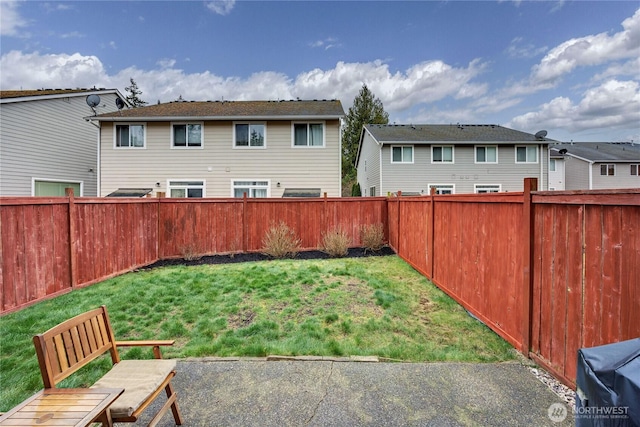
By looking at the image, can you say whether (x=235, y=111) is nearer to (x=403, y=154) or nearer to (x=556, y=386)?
(x=403, y=154)

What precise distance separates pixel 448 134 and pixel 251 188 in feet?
47.5

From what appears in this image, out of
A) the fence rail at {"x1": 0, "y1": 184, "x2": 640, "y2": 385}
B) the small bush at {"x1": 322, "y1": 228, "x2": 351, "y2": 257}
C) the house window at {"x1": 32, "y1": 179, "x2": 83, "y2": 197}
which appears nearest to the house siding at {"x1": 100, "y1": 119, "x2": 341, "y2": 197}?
the house window at {"x1": 32, "y1": 179, "x2": 83, "y2": 197}

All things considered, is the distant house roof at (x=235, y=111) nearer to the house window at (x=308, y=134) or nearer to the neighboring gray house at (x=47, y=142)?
the house window at (x=308, y=134)

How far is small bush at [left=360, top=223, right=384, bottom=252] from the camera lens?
32.4ft

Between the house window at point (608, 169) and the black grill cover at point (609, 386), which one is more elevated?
the house window at point (608, 169)

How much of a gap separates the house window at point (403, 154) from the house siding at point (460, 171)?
285 mm

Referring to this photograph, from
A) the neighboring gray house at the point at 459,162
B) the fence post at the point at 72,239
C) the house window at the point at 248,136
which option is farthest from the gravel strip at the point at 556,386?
the neighboring gray house at the point at 459,162

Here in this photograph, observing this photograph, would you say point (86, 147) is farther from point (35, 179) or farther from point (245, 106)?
point (245, 106)

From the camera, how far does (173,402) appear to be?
8.13 ft

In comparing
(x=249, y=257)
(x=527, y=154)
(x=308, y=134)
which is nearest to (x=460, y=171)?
(x=527, y=154)

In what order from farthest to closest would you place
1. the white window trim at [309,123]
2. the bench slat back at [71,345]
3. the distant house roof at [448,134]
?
1. the distant house roof at [448,134]
2. the white window trim at [309,123]
3. the bench slat back at [71,345]

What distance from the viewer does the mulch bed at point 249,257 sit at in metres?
8.87

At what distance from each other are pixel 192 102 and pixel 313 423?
59.6 feet

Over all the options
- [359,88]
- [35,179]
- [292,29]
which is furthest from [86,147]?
[359,88]
